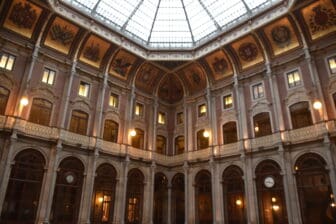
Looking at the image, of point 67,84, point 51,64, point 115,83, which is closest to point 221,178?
point 115,83

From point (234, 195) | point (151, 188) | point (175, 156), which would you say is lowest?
point (234, 195)

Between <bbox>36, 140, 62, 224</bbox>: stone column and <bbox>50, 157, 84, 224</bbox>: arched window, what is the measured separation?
0.62 m

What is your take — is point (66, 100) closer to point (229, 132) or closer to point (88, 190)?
point (88, 190)

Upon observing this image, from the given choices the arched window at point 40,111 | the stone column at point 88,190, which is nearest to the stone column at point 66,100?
the arched window at point 40,111

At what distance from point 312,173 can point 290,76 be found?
7.89 meters

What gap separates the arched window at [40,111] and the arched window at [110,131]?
496cm

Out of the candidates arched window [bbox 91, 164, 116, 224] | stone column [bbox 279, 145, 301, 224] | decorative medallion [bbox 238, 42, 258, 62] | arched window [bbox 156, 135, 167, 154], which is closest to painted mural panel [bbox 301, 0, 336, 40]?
decorative medallion [bbox 238, 42, 258, 62]

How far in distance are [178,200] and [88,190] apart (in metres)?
9.14

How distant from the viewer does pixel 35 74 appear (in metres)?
20.2

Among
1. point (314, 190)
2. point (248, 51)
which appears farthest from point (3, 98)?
point (314, 190)

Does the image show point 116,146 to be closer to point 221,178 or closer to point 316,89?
point 221,178

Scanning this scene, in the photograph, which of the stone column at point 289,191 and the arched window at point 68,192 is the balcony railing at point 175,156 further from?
the arched window at point 68,192

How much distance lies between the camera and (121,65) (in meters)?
25.5

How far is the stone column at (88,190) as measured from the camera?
19297 millimetres
